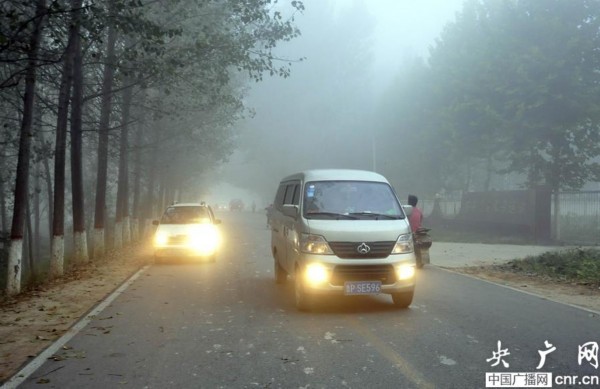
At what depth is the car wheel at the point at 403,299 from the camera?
821cm

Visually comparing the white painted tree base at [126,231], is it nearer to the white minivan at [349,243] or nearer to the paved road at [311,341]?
the paved road at [311,341]

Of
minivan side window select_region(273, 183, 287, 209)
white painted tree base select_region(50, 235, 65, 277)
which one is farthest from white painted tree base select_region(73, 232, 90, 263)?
minivan side window select_region(273, 183, 287, 209)

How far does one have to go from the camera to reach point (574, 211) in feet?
74.7

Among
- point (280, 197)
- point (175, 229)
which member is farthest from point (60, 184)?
point (280, 197)

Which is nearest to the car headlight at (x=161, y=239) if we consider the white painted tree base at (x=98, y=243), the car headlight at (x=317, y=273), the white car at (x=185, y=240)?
the white car at (x=185, y=240)

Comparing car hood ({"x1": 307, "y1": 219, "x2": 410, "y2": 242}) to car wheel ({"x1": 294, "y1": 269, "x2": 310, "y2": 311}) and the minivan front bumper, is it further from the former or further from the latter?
car wheel ({"x1": 294, "y1": 269, "x2": 310, "y2": 311})

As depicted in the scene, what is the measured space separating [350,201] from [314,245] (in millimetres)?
1209

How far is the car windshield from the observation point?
635 inches

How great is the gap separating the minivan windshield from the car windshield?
26.1ft

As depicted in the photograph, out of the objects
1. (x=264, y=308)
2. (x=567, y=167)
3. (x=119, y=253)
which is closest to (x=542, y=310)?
(x=264, y=308)

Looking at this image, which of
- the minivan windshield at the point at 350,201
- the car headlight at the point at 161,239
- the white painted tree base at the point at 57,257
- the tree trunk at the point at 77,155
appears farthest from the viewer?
the tree trunk at the point at 77,155

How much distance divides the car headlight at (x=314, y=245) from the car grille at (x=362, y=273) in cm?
32

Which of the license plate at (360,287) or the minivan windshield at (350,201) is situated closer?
the license plate at (360,287)

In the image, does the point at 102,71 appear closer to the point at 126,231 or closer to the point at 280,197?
the point at 126,231
